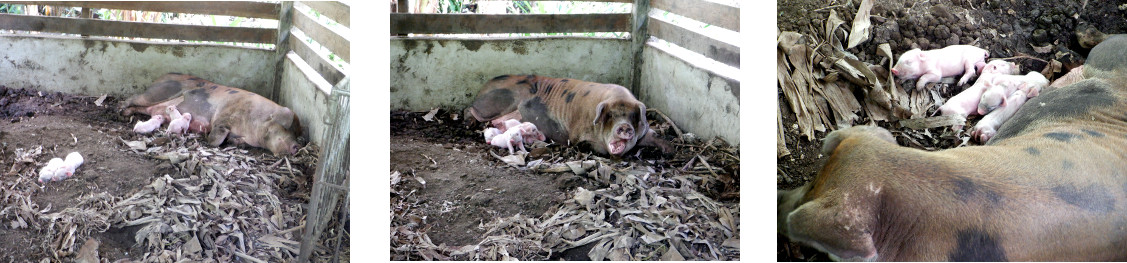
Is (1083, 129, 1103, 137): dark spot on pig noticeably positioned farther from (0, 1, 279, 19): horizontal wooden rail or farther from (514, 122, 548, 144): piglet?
(0, 1, 279, 19): horizontal wooden rail

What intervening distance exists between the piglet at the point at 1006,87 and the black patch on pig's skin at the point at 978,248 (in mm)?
969

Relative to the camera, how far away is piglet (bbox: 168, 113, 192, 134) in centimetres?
259

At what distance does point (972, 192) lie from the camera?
8.21ft

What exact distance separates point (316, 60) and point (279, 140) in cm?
28

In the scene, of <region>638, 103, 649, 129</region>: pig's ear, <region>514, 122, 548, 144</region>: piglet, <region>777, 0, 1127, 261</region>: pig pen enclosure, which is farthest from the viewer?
<region>514, 122, 548, 144</region>: piglet

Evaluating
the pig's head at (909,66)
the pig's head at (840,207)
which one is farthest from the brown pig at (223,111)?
the pig's head at (909,66)

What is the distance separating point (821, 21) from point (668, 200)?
1.04m

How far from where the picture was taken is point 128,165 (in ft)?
8.34

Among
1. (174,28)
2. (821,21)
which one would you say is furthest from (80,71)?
(821,21)

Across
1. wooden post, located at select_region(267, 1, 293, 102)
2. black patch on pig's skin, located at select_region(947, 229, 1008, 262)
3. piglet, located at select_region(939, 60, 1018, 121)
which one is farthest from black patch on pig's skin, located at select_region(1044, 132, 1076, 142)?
wooden post, located at select_region(267, 1, 293, 102)

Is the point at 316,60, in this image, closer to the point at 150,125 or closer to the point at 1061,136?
the point at 150,125

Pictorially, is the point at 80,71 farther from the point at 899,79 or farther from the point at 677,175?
the point at 899,79

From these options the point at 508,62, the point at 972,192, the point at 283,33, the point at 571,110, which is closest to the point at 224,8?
the point at 283,33

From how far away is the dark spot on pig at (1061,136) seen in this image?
9.45 ft
